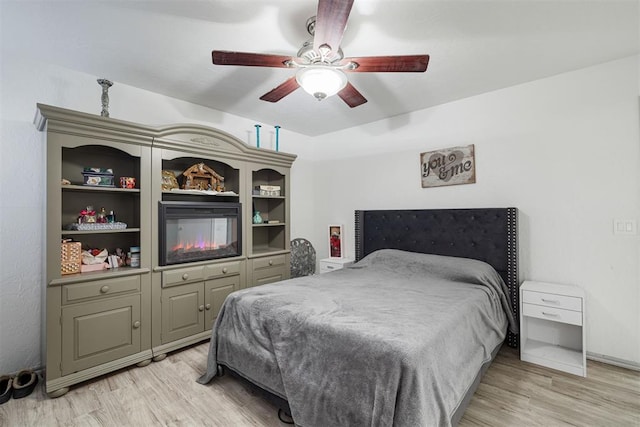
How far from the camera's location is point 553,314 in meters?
2.29

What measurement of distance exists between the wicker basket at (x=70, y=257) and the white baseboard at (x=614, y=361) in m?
4.18

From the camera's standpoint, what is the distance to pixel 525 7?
172 cm

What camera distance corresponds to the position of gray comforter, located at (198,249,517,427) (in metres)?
1.29

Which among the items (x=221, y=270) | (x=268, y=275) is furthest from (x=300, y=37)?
(x=268, y=275)

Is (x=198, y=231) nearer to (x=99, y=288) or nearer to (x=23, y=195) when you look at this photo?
(x=99, y=288)

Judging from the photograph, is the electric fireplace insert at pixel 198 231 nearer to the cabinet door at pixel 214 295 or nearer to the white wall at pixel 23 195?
the cabinet door at pixel 214 295

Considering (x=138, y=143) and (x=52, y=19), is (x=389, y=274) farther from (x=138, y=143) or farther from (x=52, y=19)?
(x=52, y=19)

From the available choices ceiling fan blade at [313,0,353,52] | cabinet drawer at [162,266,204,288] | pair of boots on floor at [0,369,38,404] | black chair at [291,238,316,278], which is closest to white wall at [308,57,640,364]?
black chair at [291,238,316,278]

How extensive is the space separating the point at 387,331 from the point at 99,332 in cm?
217

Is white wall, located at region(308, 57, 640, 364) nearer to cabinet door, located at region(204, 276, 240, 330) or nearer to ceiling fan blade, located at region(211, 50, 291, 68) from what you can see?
ceiling fan blade, located at region(211, 50, 291, 68)

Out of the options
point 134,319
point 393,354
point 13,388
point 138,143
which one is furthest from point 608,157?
point 13,388

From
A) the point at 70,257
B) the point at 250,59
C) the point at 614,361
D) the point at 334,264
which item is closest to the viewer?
the point at 250,59

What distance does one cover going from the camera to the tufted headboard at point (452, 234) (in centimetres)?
268

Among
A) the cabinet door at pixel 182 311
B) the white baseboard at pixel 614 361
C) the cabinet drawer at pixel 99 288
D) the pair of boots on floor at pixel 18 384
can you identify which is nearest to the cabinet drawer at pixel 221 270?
the cabinet door at pixel 182 311
